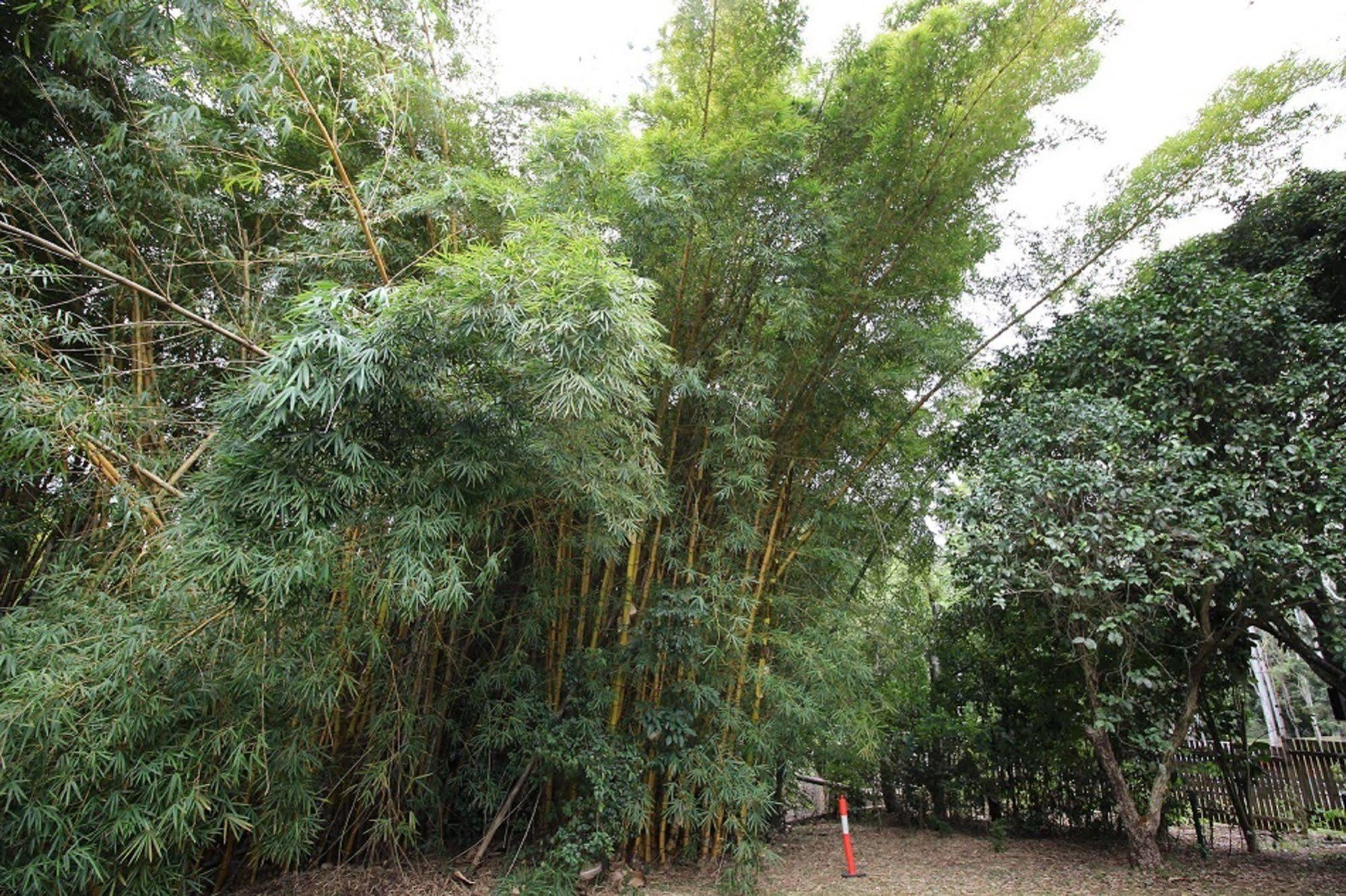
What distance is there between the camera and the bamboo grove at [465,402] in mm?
2324

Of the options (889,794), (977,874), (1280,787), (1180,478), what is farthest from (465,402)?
(1280,787)

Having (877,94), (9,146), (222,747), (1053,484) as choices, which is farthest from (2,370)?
(1053,484)

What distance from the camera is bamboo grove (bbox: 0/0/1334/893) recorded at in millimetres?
2324

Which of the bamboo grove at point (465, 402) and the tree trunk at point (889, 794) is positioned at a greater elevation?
the bamboo grove at point (465, 402)

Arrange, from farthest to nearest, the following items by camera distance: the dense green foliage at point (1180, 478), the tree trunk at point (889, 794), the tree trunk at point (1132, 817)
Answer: the tree trunk at point (889, 794) → the tree trunk at point (1132, 817) → the dense green foliage at point (1180, 478)

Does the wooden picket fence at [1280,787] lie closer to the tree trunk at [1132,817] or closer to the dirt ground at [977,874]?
the dirt ground at [977,874]

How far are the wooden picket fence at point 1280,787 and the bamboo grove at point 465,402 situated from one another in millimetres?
2328

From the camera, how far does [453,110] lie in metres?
3.76

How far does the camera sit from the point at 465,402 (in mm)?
2609

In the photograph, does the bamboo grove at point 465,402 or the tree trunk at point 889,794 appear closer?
the bamboo grove at point 465,402

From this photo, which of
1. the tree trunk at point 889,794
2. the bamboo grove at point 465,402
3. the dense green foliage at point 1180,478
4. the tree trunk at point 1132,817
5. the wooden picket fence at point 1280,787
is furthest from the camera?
the tree trunk at point 889,794

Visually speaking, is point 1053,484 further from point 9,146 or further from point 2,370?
point 9,146

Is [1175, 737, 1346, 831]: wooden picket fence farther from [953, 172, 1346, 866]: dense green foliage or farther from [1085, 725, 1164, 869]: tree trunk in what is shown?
[1085, 725, 1164, 869]: tree trunk

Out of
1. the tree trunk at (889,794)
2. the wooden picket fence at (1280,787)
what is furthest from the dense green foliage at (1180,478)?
the tree trunk at (889,794)
